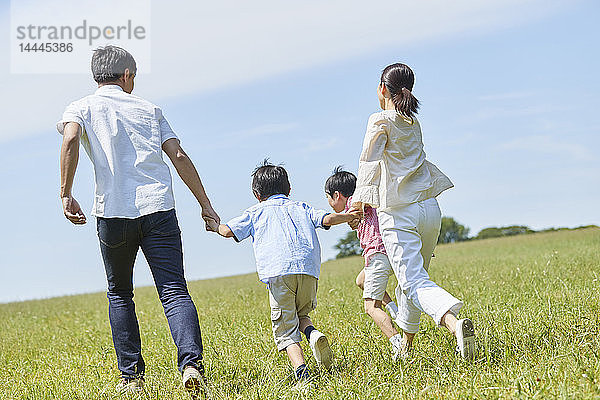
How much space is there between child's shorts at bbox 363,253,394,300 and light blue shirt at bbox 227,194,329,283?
0.72 metres

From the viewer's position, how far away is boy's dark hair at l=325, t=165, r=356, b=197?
21.7ft

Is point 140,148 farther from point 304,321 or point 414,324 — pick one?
point 414,324

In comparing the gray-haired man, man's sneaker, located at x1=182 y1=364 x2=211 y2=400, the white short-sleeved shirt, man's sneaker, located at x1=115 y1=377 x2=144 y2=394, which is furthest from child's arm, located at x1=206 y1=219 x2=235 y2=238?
man's sneaker, located at x1=115 y1=377 x2=144 y2=394

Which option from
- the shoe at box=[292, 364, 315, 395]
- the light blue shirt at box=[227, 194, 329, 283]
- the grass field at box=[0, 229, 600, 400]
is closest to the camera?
the grass field at box=[0, 229, 600, 400]

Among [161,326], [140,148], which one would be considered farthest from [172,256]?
[161,326]

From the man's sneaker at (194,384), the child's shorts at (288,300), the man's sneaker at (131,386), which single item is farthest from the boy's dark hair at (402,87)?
the man's sneaker at (131,386)

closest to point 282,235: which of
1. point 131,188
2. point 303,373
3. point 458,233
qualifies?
point 303,373

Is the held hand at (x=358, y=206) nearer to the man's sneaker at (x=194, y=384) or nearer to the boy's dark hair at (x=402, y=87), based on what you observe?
the boy's dark hair at (x=402, y=87)

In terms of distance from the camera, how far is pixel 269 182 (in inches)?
236

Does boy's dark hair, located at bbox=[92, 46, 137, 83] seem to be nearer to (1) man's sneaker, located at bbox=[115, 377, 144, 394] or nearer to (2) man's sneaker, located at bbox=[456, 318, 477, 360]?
(1) man's sneaker, located at bbox=[115, 377, 144, 394]

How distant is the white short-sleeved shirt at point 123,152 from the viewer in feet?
17.7

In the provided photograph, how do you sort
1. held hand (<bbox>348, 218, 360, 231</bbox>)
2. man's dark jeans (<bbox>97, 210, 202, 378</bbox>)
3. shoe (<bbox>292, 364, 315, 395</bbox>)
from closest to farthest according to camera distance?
shoe (<bbox>292, 364, 315, 395</bbox>), man's dark jeans (<bbox>97, 210, 202, 378</bbox>), held hand (<bbox>348, 218, 360, 231</bbox>)

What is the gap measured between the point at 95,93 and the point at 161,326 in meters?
5.31

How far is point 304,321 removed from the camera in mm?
5926
